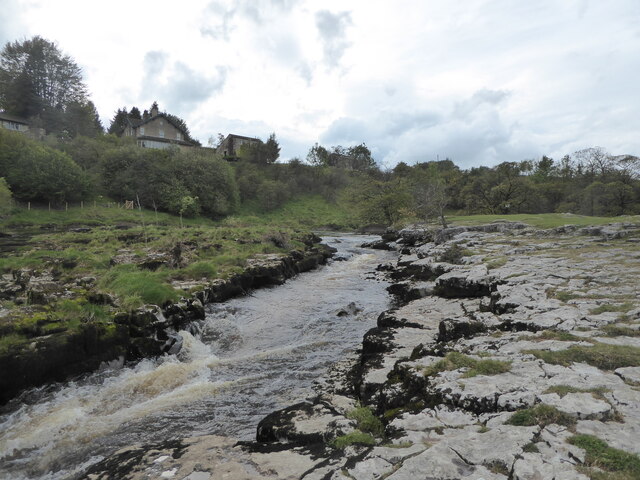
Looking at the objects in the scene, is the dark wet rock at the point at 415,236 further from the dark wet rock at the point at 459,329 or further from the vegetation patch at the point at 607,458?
the vegetation patch at the point at 607,458

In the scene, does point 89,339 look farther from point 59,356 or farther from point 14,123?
point 14,123

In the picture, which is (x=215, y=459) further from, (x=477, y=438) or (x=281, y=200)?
(x=281, y=200)

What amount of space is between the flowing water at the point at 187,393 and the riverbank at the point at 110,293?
568mm

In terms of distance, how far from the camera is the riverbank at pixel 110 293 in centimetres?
823

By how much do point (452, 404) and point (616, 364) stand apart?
2.79 metres

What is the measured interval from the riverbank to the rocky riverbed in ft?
13.7

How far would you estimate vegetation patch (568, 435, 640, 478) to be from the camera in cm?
339

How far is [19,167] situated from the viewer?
44500 mm

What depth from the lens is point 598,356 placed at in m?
5.77

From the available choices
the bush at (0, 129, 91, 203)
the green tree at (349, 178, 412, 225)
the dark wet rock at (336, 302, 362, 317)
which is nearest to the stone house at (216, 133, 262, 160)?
the bush at (0, 129, 91, 203)

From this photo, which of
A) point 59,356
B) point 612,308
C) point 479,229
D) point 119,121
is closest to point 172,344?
point 59,356

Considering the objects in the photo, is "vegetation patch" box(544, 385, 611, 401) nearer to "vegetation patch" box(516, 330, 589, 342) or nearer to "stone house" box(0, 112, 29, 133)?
"vegetation patch" box(516, 330, 589, 342)

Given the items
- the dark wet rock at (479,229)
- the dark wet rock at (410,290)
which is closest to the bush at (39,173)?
the dark wet rock at (479,229)

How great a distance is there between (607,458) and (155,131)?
3478 inches
